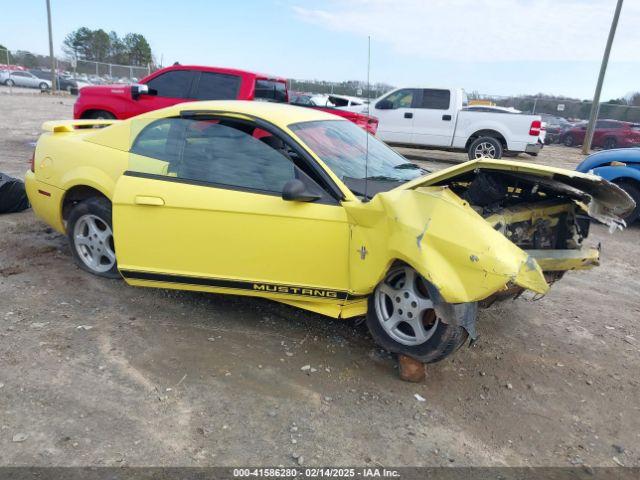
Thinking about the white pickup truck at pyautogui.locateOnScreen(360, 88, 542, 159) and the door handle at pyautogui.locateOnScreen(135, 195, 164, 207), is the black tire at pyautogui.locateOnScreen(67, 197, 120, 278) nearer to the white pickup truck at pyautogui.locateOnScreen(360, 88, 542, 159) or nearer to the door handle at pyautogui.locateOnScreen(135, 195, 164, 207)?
the door handle at pyautogui.locateOnScreen(135, 195, 164, 207)

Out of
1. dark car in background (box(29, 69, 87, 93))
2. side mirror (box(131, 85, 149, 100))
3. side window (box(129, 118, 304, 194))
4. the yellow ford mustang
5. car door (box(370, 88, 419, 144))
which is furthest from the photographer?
dark car in background (box(29, 69, 87, 93))

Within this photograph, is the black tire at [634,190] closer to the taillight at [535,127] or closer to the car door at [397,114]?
the taillight at [535,127]

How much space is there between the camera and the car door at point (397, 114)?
1368 centimetres

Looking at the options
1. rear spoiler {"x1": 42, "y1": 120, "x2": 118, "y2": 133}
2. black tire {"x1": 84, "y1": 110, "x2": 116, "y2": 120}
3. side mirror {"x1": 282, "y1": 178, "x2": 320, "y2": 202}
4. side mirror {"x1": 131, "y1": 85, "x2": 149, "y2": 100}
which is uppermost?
side mirror {"x1": 131, "y1": 85, "x2": 149, "y2": 100}

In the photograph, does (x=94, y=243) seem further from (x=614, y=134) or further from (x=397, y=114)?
(x=614, y=134)

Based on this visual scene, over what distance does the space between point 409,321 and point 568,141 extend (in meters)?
23.8

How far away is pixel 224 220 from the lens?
3504 millimetres

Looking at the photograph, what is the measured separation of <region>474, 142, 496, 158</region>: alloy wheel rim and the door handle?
1078cm

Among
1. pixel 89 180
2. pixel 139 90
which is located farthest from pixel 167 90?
pixel 89 180

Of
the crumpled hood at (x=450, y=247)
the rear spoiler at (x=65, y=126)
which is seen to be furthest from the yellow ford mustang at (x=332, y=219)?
the rear spoiler at (x=65, y=126)

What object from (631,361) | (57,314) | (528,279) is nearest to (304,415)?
(528,279)

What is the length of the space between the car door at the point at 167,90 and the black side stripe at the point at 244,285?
570 centimetres

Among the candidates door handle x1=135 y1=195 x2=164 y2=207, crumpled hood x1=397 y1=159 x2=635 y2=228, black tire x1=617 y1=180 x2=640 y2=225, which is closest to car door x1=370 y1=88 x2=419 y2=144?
black tire x1=617 y1=180 x2=640 y2=225

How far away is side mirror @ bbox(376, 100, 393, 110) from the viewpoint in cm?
1384
